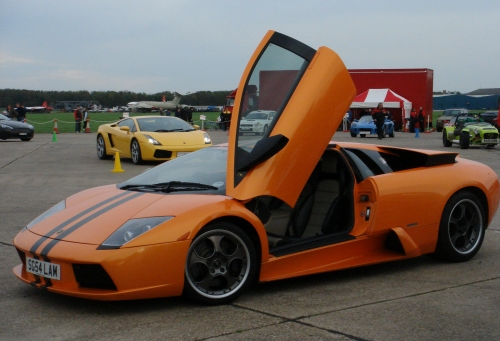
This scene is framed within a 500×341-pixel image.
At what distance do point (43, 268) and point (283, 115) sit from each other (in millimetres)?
2020

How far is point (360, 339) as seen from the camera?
3.90 meters

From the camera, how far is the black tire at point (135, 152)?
1705 cm

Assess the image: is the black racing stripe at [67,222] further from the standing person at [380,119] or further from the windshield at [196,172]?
the standing person at [380,119]

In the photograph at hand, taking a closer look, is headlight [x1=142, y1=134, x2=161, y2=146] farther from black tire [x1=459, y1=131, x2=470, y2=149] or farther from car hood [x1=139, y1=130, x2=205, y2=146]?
black tire [x1=459, y1=131, x2=470, y2=149]

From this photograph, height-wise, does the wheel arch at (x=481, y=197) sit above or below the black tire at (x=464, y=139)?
above

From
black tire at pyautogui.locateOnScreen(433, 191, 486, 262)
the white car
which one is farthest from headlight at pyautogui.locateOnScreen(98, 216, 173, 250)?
black tire at pyautogui.locateOnScreen(433, 191, 486, 262)

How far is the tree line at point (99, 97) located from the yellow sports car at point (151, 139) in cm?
9713

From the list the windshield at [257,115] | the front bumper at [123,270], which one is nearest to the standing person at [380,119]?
the windshield at [257,115]

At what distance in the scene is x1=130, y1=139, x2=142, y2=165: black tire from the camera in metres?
17.0

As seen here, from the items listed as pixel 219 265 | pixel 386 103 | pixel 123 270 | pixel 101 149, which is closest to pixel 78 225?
pixel 123 270

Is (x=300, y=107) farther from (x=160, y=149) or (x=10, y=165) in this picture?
(x=10, y=165)

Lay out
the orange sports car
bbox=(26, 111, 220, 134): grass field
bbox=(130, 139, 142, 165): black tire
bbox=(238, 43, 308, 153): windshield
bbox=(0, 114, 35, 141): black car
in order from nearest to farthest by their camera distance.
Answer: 1. the orange sports car
2. bbox=(238, 43, 308, 153): windshield
3. bbox=(130, 139, 142, 165): black tire
4. bbox=(0, 114, 35, 141): black car
5. bbox=(26, 111, 220, 134): grass field

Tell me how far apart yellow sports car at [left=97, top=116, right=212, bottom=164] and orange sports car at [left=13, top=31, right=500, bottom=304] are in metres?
10.8

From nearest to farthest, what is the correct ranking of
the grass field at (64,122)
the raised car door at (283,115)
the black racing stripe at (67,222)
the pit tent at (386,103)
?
the black racing stripe at (67,222) < the raised car door at (283,115) < the pit tent at (386,103) < the grass field at (64,122)
